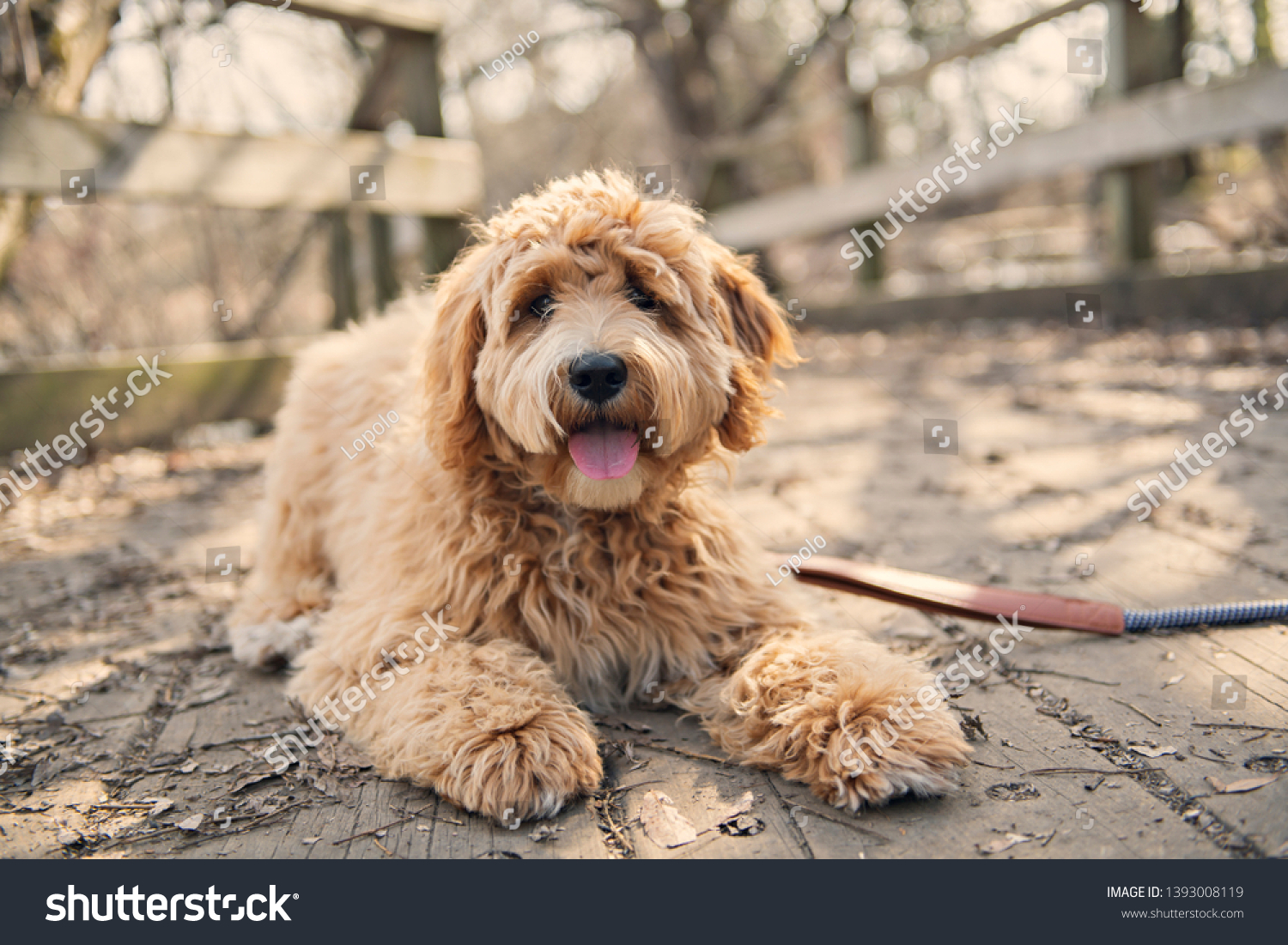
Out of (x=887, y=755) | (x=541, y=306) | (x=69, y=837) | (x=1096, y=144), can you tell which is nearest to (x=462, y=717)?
(x=69, y=837)

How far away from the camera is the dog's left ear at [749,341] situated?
9.41 feet

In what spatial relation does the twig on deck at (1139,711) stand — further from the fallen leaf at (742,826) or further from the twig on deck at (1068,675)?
the fallen leaf at (742,826)

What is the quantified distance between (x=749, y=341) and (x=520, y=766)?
1.57 meters

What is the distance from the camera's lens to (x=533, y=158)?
2245cm

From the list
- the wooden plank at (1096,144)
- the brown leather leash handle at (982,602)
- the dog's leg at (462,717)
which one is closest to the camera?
the dog's leg at (462,717)

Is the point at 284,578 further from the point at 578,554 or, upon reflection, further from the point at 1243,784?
the point at 1243,784

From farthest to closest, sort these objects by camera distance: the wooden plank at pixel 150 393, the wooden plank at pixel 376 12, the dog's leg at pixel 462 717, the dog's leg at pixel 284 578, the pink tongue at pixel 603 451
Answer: the wooden plank at pixel 376 12, the wooden plank at pixel 150 393, the dog's leg at pixel 284 578, the pink tongue at pixel 603 451, the dog's leg at pixel 462 717

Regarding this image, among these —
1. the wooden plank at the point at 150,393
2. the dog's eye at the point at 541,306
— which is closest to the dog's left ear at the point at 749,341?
the dog's eye at the point at 541,306

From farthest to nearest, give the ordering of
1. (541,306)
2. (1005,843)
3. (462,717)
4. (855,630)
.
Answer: (855,630), (541,306), (462,717), (1005,843)

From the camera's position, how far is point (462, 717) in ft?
7.62

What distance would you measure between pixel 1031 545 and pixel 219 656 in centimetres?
325

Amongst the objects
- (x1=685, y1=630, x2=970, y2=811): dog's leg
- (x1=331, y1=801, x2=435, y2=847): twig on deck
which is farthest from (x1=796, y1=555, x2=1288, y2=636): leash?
(x1=331, y1=801, x2=435, y2=847): twig on deck

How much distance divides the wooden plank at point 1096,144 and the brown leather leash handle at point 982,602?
547 centimetres

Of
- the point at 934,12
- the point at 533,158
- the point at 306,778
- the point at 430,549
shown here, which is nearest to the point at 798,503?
the point at 430,549
